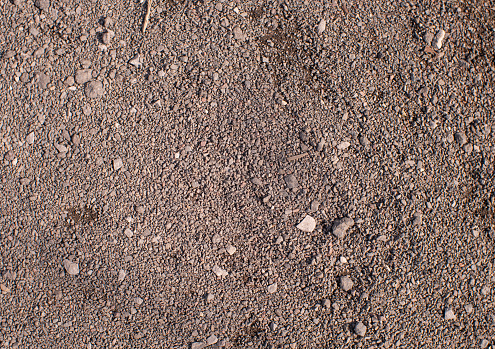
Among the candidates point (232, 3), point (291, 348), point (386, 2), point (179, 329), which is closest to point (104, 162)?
point (179, 329)

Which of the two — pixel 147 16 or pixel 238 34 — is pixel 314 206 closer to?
pixel 238 34

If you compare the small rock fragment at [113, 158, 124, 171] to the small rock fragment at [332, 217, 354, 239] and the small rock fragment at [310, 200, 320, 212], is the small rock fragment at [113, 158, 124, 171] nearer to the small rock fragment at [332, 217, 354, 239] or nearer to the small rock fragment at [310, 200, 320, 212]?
the small rock fragment at [310, 200, 320, 212]

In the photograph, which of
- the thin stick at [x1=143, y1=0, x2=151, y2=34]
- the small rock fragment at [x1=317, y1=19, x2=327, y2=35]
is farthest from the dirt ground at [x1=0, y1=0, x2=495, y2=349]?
the thin stick at [x1=143, y1=0, x2=151, y2=34]

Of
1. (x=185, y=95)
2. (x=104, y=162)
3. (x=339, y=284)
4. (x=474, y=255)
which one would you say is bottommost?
(x=339, y=284)

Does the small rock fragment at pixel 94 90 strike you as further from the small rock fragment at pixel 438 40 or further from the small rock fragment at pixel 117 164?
the small rock fragment at pixel 438 40

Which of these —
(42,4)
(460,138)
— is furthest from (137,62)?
(460,138)

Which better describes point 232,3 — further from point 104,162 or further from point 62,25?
point 104,162
